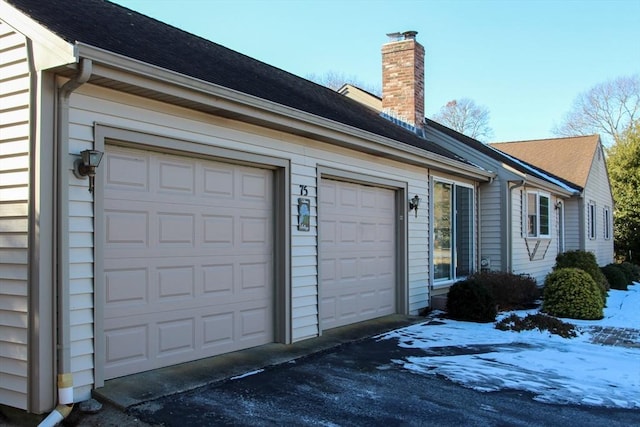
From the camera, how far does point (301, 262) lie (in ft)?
23.6

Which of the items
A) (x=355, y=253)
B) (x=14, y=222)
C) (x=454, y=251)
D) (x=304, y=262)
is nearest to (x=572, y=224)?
(x=454, y=251)

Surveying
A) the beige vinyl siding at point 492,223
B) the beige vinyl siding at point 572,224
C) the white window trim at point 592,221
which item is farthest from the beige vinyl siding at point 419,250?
the white window trim at point 592,221

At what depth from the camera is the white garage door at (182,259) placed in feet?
16.9

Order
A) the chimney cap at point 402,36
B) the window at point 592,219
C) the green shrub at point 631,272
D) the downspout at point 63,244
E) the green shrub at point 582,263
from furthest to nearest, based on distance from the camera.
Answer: the window at point 592,219 < the green shrub at point 631,272 < the green shrub at point 582,263 < the chimney cap at point 402,36 < the downspout at point 63,244

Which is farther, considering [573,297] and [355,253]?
[573,297]

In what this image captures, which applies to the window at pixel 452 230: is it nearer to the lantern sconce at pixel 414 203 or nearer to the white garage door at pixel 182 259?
the lantern sconce at pixel 414 203

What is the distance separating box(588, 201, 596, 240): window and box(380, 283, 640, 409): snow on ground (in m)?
11.0

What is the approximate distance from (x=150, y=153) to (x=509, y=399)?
4141 millimetres

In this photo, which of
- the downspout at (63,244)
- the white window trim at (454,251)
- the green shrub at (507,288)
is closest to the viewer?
the downspout at (63,244)

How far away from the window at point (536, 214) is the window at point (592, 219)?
16.3 ft

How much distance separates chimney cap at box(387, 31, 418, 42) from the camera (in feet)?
41.8

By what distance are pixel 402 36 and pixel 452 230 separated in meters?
4.71

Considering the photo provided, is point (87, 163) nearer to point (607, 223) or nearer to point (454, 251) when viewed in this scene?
point (454, 251)

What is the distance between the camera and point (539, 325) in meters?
8.62
